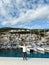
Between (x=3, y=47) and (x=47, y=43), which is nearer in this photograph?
(x=3, y=47)

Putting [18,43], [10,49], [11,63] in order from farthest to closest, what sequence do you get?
[18,43], [10,49], [11,63]

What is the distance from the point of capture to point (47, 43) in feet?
186

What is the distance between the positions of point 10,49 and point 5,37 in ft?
35.3

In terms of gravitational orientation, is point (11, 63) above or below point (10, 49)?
above

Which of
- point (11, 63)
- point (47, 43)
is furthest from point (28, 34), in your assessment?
point (11, 63)

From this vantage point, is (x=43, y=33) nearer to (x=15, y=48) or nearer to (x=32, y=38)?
(x=32, y=38)

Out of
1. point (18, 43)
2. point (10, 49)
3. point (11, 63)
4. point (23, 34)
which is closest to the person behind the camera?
point (11, 63)

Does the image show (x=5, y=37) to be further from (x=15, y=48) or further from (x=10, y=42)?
(x=15, y=48)

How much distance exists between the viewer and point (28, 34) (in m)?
58.5

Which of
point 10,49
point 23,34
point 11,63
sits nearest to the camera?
point 11,63

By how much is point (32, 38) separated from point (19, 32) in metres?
5.00

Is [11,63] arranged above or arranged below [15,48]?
above

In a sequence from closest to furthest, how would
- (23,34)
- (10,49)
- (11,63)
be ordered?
1. (11,63)
2. (10,49)
3. (23,34)

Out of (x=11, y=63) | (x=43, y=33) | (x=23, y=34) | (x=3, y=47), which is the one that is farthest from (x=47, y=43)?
(x=11, y=63)
